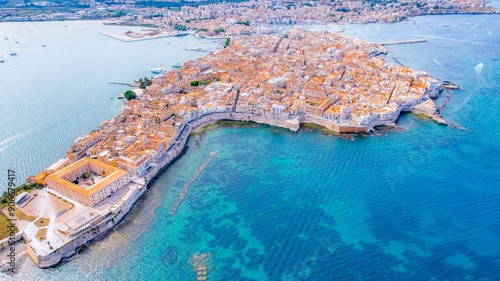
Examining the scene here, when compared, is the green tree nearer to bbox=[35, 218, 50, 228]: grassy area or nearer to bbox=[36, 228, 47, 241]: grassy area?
bbox=[35, 218, 50, 228]: grassy area

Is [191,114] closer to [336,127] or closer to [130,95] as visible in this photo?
[130,95]

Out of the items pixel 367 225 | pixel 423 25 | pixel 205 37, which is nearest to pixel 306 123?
pixel 367 225

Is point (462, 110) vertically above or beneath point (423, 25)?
beneath

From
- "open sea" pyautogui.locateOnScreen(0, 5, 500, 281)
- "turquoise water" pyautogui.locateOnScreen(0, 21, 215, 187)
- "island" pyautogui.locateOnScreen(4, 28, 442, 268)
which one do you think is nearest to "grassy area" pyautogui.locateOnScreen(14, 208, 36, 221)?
"island" pyautogui.locateOnScreen(4, 28, 442, 268)

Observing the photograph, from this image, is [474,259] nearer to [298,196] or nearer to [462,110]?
[298,196]

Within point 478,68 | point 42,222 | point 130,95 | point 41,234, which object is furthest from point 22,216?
point 478,68

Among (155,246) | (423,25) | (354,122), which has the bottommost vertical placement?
(155,246)

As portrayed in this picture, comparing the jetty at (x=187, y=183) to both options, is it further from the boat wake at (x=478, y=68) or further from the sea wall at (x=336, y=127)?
the boat wake at (x=478, y=68)
